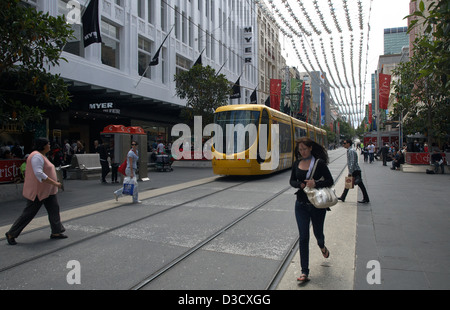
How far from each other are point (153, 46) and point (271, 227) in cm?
2305

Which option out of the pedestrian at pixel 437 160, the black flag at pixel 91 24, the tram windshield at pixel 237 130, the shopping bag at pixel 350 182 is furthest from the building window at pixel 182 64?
the shopping bag at pixel 350 182

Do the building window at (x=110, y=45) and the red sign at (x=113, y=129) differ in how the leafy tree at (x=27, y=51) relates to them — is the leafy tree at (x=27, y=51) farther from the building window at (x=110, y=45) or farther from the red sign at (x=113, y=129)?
the building window at (x=110, y=45)

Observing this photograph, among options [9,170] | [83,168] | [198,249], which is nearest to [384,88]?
[83,168]

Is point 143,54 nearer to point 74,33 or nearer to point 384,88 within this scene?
point 74,33

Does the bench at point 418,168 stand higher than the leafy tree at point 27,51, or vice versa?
the leafy tree at point 27,51

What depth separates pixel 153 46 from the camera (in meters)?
27.1

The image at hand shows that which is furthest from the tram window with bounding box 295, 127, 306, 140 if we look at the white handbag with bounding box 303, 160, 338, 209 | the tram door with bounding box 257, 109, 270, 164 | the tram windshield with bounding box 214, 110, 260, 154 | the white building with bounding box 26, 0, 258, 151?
the white handbag with bounding box 303, 160, 338, 209

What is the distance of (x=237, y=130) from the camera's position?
14781 mm

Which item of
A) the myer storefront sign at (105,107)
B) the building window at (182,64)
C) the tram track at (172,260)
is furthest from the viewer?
the building window at (182,64)

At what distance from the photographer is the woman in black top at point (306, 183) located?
4.21 m

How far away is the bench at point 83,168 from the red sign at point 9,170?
5061 millimetres

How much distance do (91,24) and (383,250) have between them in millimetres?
17414

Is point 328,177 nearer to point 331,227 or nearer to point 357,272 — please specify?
point 357,272

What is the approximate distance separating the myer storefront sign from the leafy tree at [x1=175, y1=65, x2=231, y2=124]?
591 centimetres
